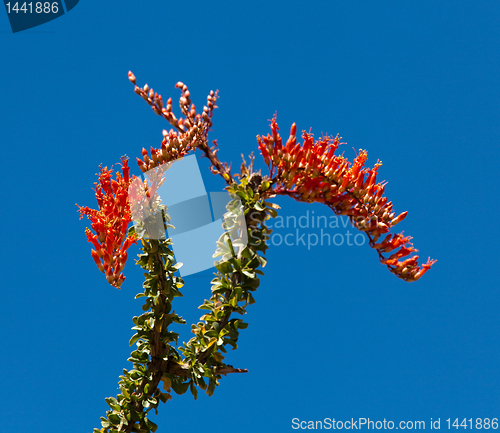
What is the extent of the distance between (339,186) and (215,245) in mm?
954

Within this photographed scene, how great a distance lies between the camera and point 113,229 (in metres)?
3.46

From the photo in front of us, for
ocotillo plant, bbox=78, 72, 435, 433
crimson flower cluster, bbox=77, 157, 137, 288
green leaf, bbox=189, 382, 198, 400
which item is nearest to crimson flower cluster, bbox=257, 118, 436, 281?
ocotillo plant, bbox=78, 72, 435, 433

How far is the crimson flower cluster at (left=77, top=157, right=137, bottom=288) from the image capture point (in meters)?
3.46

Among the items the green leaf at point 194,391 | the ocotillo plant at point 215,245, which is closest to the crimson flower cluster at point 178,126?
the ocotillo plant at point 215,245

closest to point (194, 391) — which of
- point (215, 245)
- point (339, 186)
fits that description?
point (215, 245)

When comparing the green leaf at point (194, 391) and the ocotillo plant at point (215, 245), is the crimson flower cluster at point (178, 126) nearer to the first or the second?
the ocotillo plant at point (215, 245)

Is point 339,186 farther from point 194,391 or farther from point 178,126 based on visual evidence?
point 194,391

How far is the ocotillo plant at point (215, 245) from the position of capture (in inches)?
132

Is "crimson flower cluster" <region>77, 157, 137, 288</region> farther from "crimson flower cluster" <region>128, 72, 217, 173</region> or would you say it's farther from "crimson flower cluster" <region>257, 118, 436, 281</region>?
"crimson flower cluster" <region>257, 118, 436, 281</region>

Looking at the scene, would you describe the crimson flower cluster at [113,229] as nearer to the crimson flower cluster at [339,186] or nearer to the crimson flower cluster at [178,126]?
the crimson flower cluster at [178,126]

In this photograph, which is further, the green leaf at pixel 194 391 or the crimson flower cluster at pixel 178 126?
the green leaf at pixel 194 391

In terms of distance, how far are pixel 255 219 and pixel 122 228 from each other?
36.7 inches

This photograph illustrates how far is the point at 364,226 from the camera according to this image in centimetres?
354

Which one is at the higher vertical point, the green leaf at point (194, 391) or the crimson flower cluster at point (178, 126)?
the crimson flower cluster at point (178, 126)
